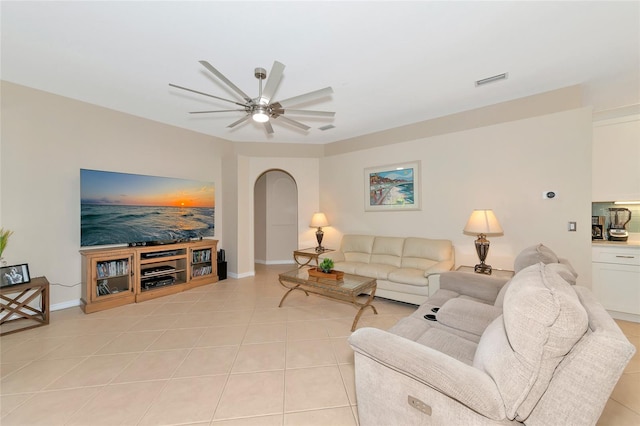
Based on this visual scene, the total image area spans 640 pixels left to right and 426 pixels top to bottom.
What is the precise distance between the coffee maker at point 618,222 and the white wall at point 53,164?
22.1ft

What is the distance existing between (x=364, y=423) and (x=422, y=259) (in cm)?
269

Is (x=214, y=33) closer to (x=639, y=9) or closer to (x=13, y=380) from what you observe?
(x=13, y=380)

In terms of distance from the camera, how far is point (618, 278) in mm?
2803

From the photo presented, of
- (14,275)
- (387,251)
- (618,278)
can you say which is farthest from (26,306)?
(618,278)

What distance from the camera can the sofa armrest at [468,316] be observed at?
1.73 m

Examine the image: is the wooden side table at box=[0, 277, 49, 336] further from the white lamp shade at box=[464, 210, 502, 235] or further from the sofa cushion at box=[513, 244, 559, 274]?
the white lamp shade at box=[464, 210, 502, 235]

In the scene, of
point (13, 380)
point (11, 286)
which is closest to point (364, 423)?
point (13, 380)

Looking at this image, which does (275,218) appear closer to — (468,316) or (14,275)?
(14,275)

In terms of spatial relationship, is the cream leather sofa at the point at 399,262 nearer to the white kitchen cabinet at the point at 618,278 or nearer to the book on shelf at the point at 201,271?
the white kitchen cabinet at the point at 618,278

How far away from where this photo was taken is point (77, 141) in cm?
332

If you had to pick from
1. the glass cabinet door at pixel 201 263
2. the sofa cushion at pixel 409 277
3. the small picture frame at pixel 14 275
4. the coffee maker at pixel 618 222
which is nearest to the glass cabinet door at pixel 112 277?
the small picture frame at pixel 14 275

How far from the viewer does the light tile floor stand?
5.21ft

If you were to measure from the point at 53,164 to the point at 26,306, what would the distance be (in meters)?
1.73

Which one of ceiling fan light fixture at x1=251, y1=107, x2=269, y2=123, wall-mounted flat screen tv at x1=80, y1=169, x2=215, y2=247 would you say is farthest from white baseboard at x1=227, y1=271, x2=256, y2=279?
ceiling fan light fixture at x1=251, y1=107, x2=269, y2=123
